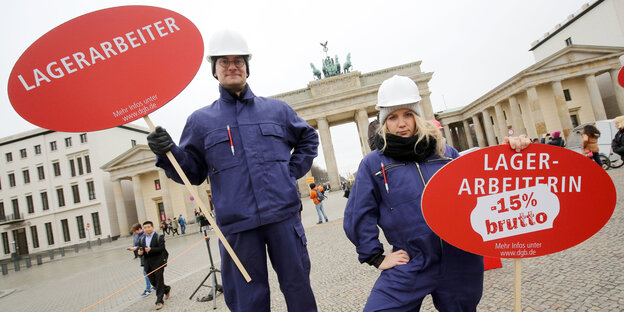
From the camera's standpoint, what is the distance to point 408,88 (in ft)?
6.19

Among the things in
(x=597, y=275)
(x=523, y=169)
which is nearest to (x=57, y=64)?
(x=523, y=169)

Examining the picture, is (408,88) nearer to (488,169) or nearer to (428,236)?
(488,169)

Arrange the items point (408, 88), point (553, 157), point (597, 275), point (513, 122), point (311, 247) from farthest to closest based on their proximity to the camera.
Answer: point (513, 122), point (311, 247), point (597, 275), point (408, 88), point (553, 157)

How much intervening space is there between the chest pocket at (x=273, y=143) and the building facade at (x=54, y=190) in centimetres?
4317

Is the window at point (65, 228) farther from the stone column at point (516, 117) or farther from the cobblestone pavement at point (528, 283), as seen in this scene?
the stone column at point (516, 117)

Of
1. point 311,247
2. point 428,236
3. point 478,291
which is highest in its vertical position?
point 428,236

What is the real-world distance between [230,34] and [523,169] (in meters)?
1.81

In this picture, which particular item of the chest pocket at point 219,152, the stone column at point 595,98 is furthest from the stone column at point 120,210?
the stone column at point 595,98

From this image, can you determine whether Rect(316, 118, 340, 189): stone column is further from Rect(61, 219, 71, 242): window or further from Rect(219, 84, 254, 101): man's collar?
Rect(61, 219, 71, 242): window

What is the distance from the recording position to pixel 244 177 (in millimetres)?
1883

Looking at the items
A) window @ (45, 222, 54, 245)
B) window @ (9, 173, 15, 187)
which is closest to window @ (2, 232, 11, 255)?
window @ (45, 222, 54, 245)

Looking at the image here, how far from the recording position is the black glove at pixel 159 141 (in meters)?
1.74

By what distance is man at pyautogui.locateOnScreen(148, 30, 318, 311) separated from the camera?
1.84 m

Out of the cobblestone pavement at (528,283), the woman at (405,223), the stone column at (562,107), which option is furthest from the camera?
the stone column at (562,107)
